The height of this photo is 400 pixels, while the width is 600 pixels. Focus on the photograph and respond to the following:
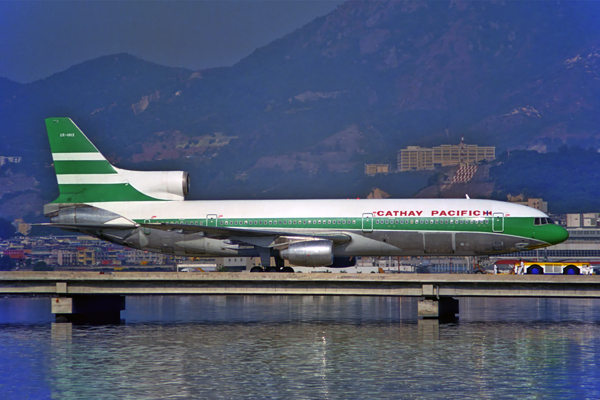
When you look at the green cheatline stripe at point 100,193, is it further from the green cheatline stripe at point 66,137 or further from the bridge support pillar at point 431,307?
the bridge support pillar at point 431,307

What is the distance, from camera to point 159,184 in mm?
65000

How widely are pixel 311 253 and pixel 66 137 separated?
22.7 metres

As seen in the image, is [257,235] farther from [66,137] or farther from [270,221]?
[66,137]

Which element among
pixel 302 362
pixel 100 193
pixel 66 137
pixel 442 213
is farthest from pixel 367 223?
pixel 66 137

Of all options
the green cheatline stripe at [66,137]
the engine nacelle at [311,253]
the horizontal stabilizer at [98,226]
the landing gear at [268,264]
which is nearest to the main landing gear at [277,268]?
the landing gear at [268,264]

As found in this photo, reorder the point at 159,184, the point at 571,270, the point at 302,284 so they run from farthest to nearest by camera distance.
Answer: the point at 159,184 < the point at 571,270 < the point at 302,284

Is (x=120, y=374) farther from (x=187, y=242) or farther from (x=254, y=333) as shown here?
(x=187, y=242)

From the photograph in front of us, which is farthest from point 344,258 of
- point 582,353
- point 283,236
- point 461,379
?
point 461,379

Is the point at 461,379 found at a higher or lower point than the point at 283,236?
lower

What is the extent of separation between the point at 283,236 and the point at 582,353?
23.4 meters

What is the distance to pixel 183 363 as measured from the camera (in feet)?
141

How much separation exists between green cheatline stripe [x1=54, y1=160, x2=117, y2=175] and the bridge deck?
932 centimetres

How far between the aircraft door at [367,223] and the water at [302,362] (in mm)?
7418

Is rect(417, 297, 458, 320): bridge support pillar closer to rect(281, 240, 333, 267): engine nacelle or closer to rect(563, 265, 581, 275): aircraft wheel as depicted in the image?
rect(281, 240, 333, 267): engine nacelle
